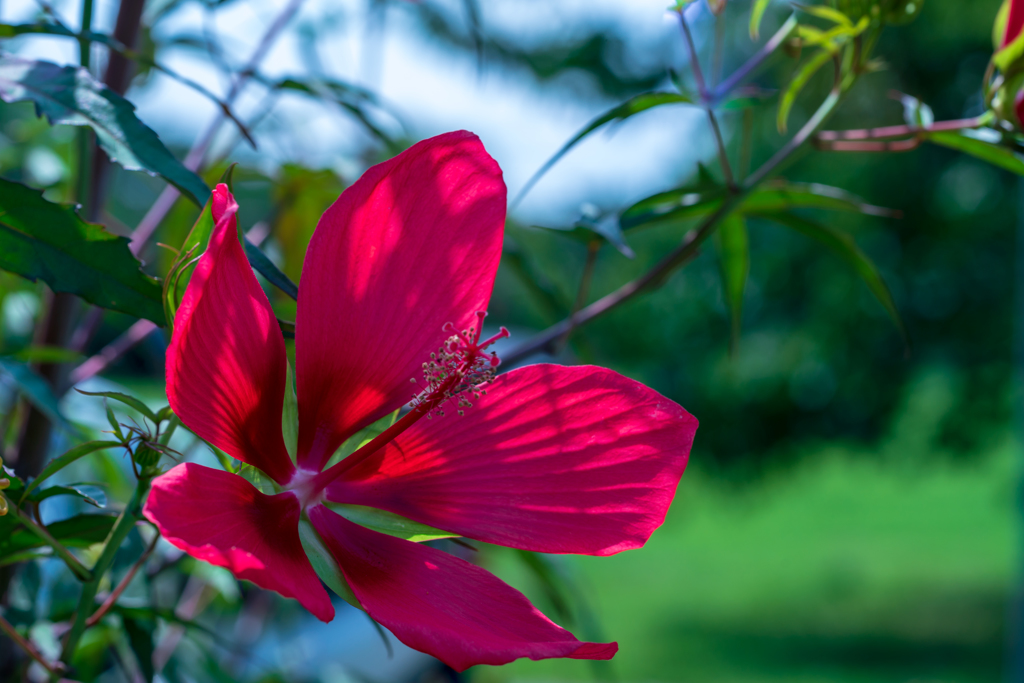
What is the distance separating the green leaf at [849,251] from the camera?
0.41m

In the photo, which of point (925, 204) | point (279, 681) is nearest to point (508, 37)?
point (925, 204)

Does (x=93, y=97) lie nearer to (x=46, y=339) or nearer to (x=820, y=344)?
(x=46, y=339)

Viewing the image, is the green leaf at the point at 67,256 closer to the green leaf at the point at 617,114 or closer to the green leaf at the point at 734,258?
the green leaf at the point at 617,114

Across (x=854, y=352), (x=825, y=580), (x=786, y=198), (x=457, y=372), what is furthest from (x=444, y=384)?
(x=825, y=580)

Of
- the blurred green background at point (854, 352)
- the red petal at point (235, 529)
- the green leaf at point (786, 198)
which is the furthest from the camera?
the blurred green background at point (854, 352)

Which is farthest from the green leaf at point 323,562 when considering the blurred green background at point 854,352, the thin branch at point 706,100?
the blurred green background at point 854,352

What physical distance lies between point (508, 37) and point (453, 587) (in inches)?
285

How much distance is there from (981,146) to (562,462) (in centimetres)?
26

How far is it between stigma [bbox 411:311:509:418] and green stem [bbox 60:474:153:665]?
9 centimetres

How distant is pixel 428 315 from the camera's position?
27 centimetres

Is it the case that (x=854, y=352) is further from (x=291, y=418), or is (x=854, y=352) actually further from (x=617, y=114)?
(x=291, y=418)

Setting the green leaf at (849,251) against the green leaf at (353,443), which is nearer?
the green leaf at (353,443)

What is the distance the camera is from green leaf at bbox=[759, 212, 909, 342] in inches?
16.0

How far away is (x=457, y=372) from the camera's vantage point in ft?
0.89
